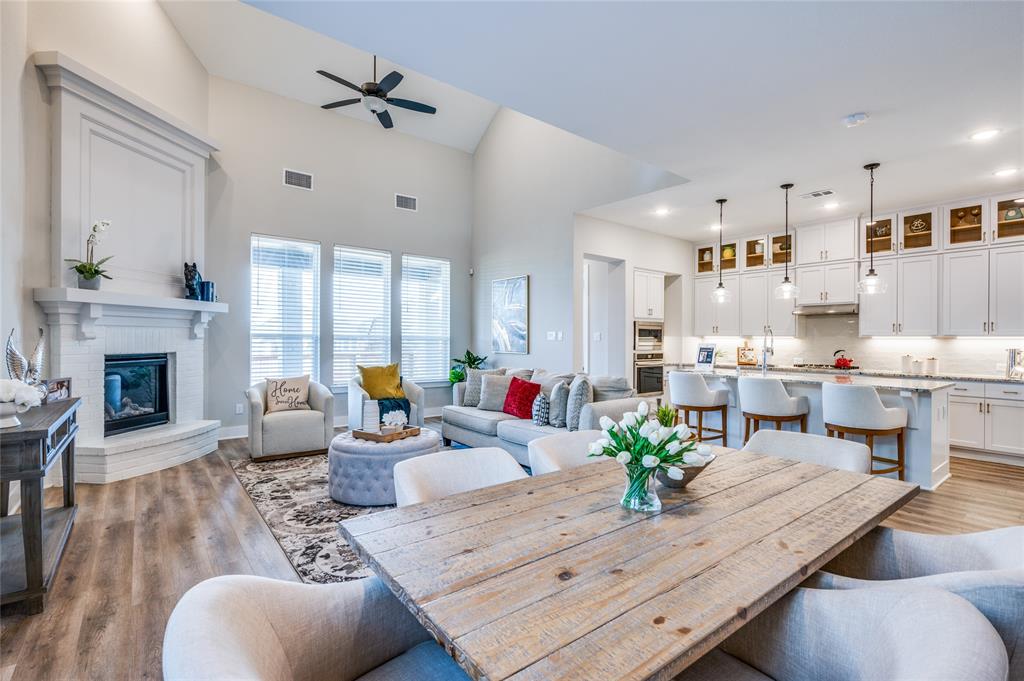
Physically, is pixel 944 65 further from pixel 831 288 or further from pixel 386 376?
pixel 386 376

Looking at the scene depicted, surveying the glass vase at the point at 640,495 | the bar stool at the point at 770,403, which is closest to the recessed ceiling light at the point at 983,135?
the bar stool at the point at 770,403

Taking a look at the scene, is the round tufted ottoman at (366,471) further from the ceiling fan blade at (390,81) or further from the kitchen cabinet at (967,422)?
the kitchen cabinet at (967,422)

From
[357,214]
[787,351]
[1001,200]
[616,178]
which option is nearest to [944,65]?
[616,178]

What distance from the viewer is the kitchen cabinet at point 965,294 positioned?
5.02 metres

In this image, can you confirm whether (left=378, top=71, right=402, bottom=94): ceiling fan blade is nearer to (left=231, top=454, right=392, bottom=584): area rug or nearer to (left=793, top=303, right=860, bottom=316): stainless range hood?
(left=231, top=454, right=392, bottom=584): area rug

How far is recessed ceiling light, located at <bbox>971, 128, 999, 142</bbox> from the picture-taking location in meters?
3.56

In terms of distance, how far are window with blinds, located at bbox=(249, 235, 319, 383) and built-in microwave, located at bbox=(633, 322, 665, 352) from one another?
4374mm

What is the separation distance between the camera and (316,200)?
6.50m

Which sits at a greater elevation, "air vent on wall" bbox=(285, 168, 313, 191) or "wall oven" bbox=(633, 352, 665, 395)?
"air vent on wall" bbox=(285, 168, 313, 191)

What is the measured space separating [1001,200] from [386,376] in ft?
22.5

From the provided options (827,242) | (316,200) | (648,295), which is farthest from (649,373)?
(316,200)

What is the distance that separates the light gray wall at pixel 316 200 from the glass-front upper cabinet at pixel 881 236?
5.44 metres

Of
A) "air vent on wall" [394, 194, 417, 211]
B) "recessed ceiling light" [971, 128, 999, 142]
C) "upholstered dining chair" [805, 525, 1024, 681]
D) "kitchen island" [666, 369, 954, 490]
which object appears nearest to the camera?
"upholstered dining chair" [805, 525, 1024, 681]

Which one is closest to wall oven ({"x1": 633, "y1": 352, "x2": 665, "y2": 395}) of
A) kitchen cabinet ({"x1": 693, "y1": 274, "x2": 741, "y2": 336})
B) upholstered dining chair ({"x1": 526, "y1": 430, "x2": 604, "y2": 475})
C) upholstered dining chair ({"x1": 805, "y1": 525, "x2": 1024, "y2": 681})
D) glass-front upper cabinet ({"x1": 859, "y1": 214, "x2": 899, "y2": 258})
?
kitchen cabinet ({"x1": 693, "y1": 274, "x2": 741, "y2": 336})
